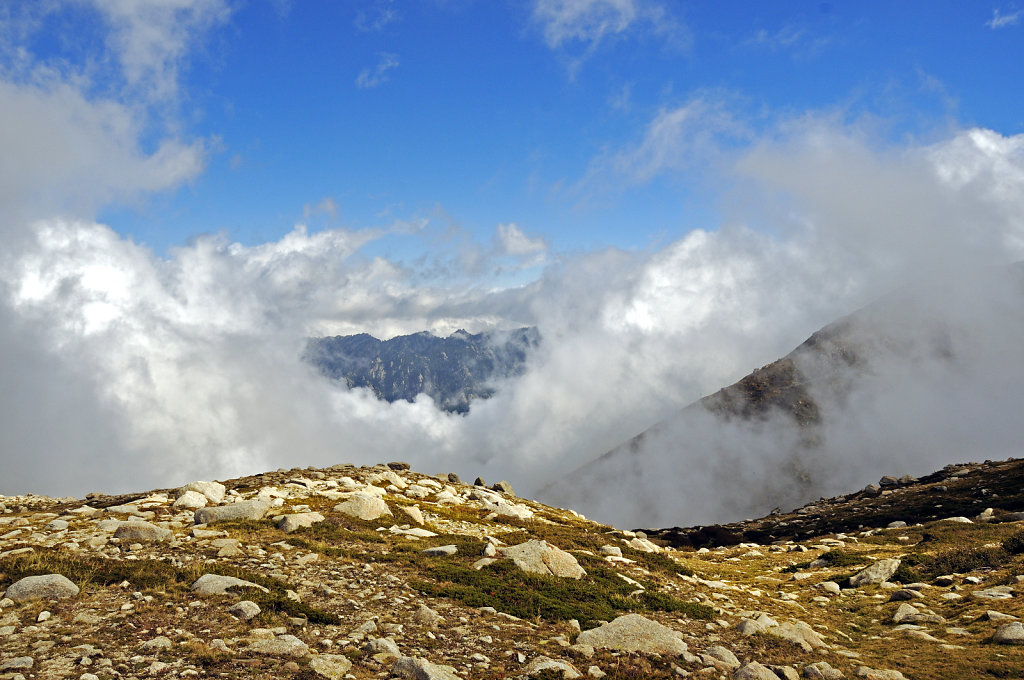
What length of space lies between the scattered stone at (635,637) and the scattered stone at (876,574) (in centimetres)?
1821

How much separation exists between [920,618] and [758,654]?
392 inches

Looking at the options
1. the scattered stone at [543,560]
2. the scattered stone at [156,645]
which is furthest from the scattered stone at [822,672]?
the scattered stone at [156,645]

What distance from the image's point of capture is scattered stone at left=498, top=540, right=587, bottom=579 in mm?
24391

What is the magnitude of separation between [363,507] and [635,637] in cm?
1933

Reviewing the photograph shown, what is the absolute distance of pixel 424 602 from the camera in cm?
1930

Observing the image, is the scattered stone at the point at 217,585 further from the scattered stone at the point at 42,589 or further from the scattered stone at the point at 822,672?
the scattered stone at the point at 822,672

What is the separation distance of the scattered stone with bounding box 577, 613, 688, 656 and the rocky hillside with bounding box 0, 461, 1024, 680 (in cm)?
9

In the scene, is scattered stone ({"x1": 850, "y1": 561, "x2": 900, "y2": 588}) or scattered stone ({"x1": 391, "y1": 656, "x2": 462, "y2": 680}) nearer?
scattered stone ({"x1": 391, "y1": 656, "x2": 462, "y2": 680})

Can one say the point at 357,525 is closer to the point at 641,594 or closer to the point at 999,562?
the point at 641,594

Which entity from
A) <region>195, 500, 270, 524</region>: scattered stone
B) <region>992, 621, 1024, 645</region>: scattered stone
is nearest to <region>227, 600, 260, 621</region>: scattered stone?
<region>195, 500, 270, 524</region>: scattered stone

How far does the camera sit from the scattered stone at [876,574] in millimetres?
30047

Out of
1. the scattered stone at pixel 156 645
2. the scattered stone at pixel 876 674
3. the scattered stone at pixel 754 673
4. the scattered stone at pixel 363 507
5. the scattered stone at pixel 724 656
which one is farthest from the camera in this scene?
the scattered stone at pixel 363 507

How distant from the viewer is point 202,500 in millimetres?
31203

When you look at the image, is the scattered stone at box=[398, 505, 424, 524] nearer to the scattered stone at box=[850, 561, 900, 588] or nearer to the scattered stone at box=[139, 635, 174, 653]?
the scattered stone at box=[139, 635, 174, 653]
